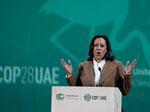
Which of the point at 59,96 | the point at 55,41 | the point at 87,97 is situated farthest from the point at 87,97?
the point at 55,41

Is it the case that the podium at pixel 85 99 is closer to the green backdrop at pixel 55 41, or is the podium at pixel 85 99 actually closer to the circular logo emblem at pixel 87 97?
the circular logo emblem at pixel 87 97

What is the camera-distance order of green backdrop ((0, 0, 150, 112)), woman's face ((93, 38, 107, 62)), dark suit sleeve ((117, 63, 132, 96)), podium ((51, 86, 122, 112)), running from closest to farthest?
podium ((51, 86, 122, 112)), dark suit sleeve ((117, 63, 132, 96)), woman's face ((93, 38, 107, 62)), green backdrop ((0, 0, 150, 112))

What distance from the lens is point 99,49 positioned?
3.40 meters

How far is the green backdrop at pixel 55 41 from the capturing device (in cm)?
472

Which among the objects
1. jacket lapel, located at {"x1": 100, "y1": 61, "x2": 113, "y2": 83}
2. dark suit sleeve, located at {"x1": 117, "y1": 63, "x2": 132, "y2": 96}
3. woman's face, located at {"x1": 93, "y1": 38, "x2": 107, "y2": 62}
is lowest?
dark suit sleeve, located at {"x1": 117, "y1": 63, "x2": 132, "y2": 96}

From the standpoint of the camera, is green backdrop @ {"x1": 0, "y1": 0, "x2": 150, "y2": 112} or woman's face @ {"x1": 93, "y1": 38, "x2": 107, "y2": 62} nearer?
woman's face @ {"x1": 93, "y1": 38, "x2": 107, "y2": 62}

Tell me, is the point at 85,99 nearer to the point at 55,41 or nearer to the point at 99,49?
the point at 99,49

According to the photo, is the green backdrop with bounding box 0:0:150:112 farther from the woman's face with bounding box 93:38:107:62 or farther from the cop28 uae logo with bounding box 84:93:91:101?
the cop28 uae logo with bounding box 84:93:91:101

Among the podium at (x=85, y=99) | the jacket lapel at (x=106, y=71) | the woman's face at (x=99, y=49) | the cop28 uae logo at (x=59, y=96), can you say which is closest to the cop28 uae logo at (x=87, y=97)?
the podium at (x=85, y=99)

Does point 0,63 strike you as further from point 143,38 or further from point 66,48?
point 143,38

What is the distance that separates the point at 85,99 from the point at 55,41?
7.31 feet

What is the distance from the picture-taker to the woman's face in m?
3.40

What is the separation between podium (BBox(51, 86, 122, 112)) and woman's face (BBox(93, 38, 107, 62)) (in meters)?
0.60

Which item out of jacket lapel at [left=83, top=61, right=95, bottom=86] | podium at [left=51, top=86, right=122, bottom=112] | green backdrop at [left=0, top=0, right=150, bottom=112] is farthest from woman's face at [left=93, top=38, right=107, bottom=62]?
green backdrop at [left=0, top=0, right=150, bottom=112]
